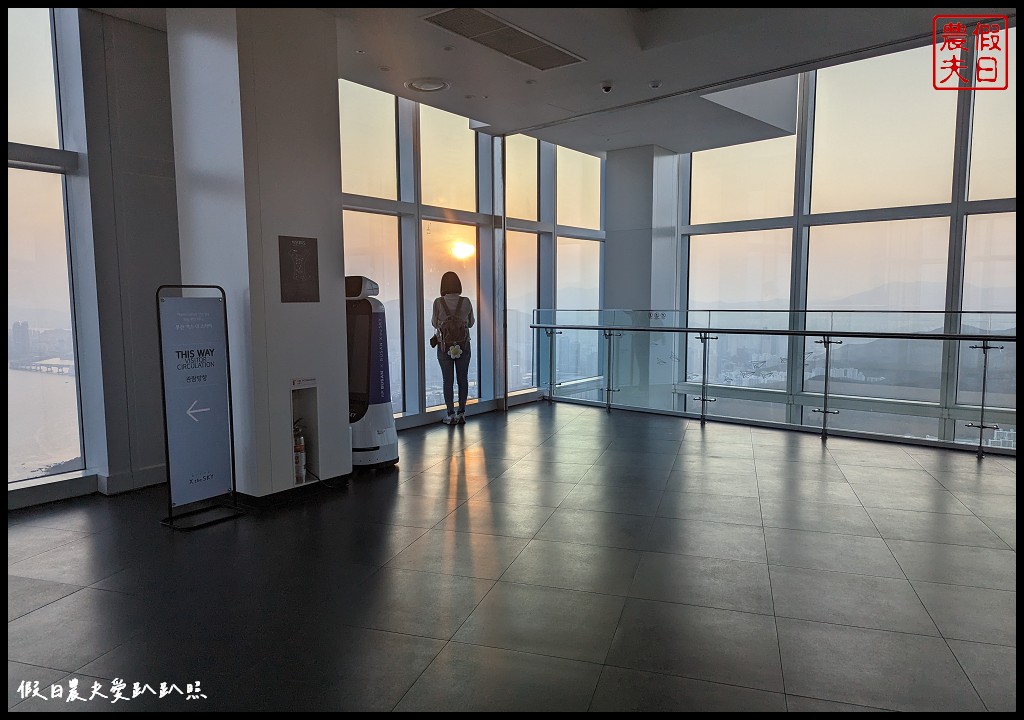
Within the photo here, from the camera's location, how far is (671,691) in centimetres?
252

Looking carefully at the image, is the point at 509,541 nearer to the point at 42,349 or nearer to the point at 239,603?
the point at 239,603

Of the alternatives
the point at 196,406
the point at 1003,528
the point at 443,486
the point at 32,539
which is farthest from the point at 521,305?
the point at 32,539

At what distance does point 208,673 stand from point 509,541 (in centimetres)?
185

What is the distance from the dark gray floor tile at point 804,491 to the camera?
4.85 metres

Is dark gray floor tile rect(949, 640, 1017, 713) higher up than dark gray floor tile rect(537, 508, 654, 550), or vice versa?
dark gray floor tile rect(537, 508, 654, 550)

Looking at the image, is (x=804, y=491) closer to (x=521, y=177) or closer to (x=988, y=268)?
(x=988, y=268)

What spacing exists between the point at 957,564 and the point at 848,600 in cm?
94

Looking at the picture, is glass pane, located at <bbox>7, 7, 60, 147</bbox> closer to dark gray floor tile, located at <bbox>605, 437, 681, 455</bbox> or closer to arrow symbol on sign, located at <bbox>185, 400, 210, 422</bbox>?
arrow symbol on sign, located at <bbox>185, 400, 210, 422</bbox>

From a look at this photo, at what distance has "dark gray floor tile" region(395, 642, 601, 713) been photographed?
2432 millimetres

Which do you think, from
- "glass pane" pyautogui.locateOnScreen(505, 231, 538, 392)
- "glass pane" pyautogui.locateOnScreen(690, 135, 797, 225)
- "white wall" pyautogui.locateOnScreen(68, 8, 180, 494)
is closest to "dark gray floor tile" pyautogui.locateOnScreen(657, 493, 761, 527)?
"white wall" pyautogui.locateOnScreen(68, 8, 180, 494)

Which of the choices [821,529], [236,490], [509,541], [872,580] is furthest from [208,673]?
[821,529]

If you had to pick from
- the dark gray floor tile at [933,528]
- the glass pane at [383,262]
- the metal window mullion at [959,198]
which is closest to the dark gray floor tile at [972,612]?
the dark gray floor tile at [933,528]

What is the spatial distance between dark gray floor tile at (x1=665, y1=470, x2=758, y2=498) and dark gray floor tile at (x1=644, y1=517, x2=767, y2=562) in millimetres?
713

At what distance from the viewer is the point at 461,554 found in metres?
3.87
